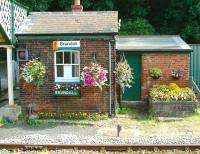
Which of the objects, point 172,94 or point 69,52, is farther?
point 69,52

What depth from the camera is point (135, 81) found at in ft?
57.1

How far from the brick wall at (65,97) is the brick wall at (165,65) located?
2.21 metres

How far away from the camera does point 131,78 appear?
17.2 m

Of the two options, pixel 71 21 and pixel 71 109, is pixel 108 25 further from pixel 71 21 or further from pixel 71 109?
pixel 71 109

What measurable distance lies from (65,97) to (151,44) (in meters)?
4.70

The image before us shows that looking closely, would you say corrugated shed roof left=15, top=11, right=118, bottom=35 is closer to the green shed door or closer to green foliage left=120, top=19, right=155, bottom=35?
the green shed door

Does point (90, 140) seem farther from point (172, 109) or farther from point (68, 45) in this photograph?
point (68, 45)

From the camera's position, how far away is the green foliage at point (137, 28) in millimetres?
26266

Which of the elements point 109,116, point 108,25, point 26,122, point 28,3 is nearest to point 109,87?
point 109,116

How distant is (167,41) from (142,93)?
307 cm

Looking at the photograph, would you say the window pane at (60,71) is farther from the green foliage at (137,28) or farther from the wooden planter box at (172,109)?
the green foliage at (137,28)

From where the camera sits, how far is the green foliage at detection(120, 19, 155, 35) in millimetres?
26266

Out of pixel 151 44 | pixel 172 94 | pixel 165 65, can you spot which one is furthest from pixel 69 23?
pixel 172 94

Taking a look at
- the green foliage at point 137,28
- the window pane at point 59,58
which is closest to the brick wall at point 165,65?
the window pane at point 59,58
